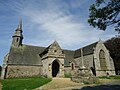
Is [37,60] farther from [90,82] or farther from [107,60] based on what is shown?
[107,60]

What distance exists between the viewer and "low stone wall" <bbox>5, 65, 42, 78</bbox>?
31314mm

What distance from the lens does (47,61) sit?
32.4 meters

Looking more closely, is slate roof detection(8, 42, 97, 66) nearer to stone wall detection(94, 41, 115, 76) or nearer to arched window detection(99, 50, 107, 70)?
stone wall detection(94, 41, 115, 76)

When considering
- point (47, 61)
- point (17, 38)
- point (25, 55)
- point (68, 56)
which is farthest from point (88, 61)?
point (17, 38)

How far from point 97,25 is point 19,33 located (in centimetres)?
3101

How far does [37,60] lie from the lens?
3553 cm

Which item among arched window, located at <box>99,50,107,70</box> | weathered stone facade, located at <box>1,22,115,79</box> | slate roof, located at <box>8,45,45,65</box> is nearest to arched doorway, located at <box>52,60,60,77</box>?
weathered stone facade, located at <box>1,22,115,79</box>

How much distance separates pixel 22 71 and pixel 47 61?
22.2 feet

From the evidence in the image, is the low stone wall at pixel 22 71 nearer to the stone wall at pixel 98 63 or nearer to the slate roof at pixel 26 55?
the slate roof at pixel 26 55

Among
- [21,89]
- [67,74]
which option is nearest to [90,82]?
[21,89]

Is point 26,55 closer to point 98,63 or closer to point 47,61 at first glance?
point 47,61

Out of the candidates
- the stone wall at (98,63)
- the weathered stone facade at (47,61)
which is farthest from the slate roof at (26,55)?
the stone wall at (98,63)

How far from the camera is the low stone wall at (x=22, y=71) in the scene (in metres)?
31.3

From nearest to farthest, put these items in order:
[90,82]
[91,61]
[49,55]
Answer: [90,82] → [49,55] → [91,61]
